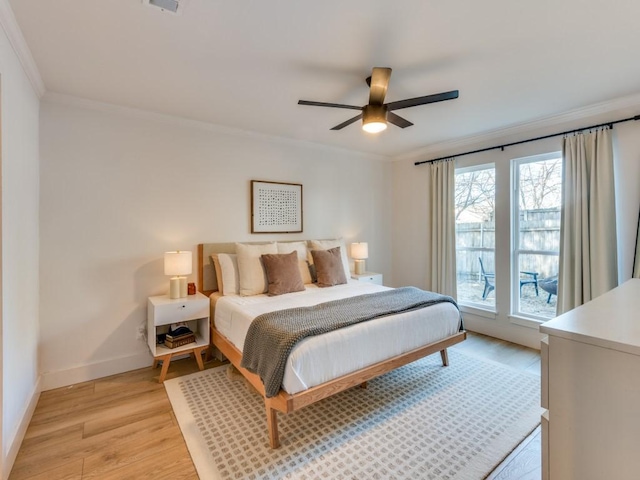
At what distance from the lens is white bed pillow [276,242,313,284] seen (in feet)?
12.1

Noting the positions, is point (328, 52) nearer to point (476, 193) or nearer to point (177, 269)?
point (177, 269)

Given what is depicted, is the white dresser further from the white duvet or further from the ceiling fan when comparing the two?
the ceiling fan

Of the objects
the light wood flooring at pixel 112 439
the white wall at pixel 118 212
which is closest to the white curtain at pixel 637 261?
the light wood flooring at pixel 112 439

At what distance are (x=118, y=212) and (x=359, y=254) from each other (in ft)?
9.74

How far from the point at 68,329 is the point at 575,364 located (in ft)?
11.8

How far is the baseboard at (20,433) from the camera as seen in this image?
5.59 feet

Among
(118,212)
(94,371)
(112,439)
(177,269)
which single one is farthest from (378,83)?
(94,371)

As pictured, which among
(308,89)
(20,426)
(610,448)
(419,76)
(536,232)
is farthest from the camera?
(536,232)

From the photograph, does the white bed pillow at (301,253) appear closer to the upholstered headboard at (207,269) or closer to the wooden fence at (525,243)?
the upholstered headboard at (207,269)

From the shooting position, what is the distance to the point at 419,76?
7.79 ft

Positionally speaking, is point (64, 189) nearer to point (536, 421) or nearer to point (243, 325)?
point (243, 325)

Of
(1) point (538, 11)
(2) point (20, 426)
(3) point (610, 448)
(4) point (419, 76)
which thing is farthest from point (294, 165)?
(3) point (610, 448)

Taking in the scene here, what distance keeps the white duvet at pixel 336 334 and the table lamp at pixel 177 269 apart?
Result: 1.24ft

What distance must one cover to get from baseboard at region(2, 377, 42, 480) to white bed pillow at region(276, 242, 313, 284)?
2425 mm
